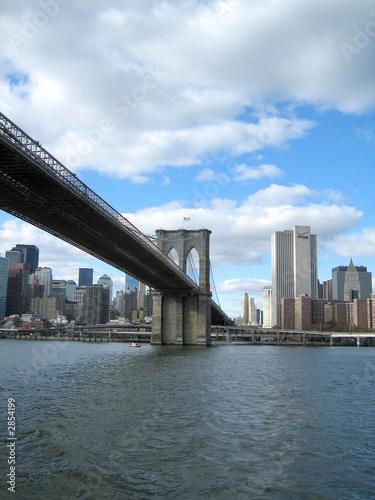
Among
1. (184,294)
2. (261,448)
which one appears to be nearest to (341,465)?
(261,448)

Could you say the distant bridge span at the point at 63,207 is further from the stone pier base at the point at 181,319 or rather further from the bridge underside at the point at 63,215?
the stone pier base at the point at 181,319

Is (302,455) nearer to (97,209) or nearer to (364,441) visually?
(364,441)

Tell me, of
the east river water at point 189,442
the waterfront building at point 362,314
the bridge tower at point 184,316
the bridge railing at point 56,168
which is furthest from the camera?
the waterfront building at point 362,314

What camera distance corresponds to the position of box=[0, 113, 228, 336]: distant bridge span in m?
25.3

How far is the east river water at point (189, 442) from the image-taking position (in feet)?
34.2

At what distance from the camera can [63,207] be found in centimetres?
3519

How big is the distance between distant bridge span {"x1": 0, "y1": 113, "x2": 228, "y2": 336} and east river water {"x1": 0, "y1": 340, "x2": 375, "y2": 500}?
11.8 m

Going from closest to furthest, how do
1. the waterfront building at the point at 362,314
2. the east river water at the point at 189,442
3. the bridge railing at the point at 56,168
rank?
the east river water at the point at 189,442, the bridge railing at the point at 56,168, the waterfront building at the point at 362,314

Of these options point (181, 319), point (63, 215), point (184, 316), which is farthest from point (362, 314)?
point (63, 215)

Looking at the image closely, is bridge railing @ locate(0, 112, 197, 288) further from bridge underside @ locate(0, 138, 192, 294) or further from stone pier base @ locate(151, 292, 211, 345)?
stone pier base @ locate(151, 292, 211, 345)

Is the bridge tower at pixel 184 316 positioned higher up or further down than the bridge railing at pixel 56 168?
further down

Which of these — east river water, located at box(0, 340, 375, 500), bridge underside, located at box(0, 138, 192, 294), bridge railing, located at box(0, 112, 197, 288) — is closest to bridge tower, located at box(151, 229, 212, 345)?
bridge underside, located at box(0, 138, 192, 294)

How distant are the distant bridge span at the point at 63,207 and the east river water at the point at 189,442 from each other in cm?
1180

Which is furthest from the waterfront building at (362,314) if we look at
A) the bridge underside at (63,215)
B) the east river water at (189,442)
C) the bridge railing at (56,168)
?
the east river water at (189,442)
